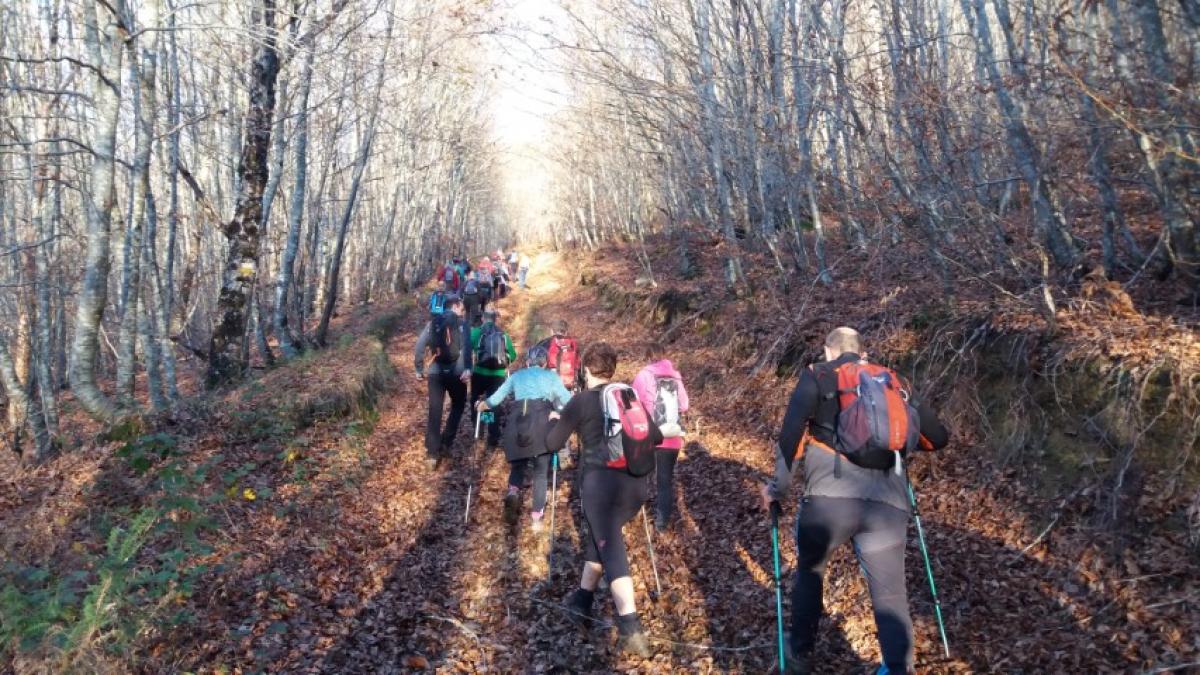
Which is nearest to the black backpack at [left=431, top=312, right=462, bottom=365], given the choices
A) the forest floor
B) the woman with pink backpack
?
the forest floor

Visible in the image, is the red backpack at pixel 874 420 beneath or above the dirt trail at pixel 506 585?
above

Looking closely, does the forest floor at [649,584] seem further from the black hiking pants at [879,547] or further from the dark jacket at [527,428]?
the black hiking pants at [879,547]

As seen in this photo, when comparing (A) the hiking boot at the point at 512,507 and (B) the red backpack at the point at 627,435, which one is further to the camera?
(A) the hiking boot at the point at 512,507

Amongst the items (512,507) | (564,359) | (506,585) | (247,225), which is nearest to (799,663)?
(506,585)

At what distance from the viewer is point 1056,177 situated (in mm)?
7441

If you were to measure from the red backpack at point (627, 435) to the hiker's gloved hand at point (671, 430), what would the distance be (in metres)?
1.80

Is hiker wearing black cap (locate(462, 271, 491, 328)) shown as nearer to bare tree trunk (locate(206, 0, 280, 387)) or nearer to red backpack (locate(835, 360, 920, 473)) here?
bare tree trunk (locate(206, 0, 280, 387))

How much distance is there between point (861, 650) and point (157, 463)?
7103 millimetres

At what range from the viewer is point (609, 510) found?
505 cm

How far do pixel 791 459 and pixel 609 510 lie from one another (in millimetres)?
1410

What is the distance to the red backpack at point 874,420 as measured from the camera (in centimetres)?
387

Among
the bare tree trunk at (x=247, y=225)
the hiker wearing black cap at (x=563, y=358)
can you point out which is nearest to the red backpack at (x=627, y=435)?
the hiker wearing black cap at (x=563, y=358)

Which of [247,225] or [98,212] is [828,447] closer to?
[98,212]

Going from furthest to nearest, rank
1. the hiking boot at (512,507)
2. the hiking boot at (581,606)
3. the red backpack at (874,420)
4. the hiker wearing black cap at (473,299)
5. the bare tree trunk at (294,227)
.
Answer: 1. the hiker wearing black cap at (473,299)
2. the bare tree trunk at (294,227)
3. the hiking boot at (512,507)
4. the hiking boot at (581,606)
5. the red backpack at (874,420)
